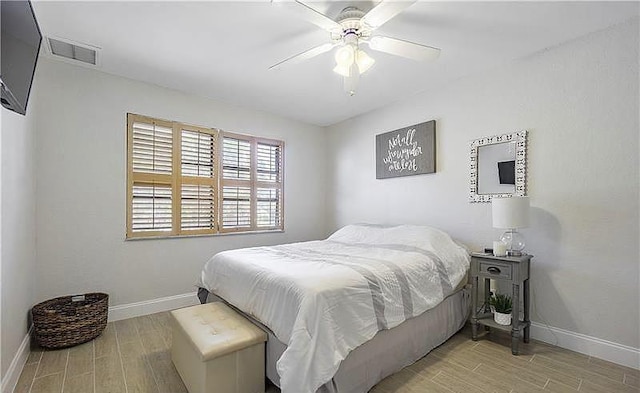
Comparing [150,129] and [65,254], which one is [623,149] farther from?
[65,254]

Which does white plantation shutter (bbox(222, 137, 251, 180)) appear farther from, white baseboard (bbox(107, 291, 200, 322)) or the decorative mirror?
the decorative mirror

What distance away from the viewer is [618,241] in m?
2.24

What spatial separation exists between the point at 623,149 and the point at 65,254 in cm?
490

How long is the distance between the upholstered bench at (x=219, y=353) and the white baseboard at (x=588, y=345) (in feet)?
7.99

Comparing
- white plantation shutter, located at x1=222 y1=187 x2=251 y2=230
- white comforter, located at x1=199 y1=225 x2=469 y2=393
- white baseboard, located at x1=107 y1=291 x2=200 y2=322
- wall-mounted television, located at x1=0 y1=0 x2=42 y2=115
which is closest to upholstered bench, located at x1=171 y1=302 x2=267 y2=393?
white comforter, located at x1=199 y1=225 x2=469 y2=393

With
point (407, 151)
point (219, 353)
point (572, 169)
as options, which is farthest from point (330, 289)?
point (407, 151)

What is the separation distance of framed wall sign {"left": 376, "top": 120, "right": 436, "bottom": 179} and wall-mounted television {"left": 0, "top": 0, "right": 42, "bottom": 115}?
3.35m

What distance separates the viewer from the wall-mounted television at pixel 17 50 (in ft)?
3.99

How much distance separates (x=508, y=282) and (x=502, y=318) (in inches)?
12.5

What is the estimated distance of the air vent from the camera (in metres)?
2.49

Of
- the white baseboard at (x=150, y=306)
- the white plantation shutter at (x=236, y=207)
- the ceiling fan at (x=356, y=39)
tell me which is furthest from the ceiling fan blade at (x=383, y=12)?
the white baseboard at (x=150, y=306)

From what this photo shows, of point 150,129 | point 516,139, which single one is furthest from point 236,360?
point 516,139

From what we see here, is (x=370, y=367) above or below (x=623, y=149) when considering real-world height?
below

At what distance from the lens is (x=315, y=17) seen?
1.86m
